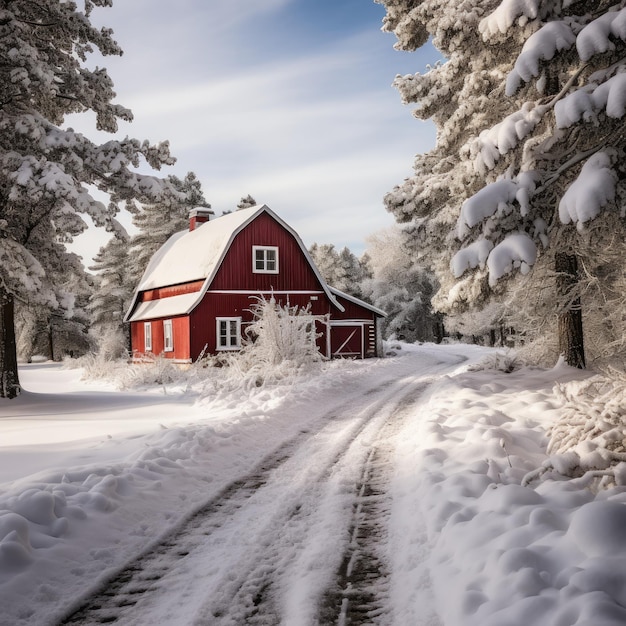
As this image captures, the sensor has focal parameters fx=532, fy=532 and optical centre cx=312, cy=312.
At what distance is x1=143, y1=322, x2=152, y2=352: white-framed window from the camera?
28.1 meters

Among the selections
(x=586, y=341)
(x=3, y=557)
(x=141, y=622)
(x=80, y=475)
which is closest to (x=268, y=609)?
(x=141, y=622)

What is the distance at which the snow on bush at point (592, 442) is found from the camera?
5235mm

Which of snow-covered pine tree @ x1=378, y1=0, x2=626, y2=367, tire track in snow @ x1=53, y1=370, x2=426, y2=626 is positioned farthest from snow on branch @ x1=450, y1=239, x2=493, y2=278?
tire track in snow @ x1=53, y1=370, x2=426, y2=626

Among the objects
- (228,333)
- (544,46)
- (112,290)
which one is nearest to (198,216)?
(228,333)

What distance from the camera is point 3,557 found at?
160 inches

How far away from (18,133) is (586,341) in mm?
15514

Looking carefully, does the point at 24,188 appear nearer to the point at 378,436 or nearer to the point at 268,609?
the point at 378,436

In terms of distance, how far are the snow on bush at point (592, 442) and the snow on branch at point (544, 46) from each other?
13.2 ft

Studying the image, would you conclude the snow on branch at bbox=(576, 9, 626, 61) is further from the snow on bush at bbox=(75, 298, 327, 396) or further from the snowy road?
the snow on bush at bbox=(75, 298, 327, 396)

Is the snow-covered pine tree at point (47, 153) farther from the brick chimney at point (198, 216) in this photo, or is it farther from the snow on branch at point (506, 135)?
the brick chimney at point (198, 216)

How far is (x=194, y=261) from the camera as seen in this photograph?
25828mm

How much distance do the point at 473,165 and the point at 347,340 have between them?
64.1 feet

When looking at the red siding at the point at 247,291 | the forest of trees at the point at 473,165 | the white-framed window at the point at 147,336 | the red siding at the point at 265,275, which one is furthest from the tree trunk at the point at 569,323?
the white-framed window at the point at 147,336

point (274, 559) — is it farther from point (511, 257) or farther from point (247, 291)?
point (247, 291)
